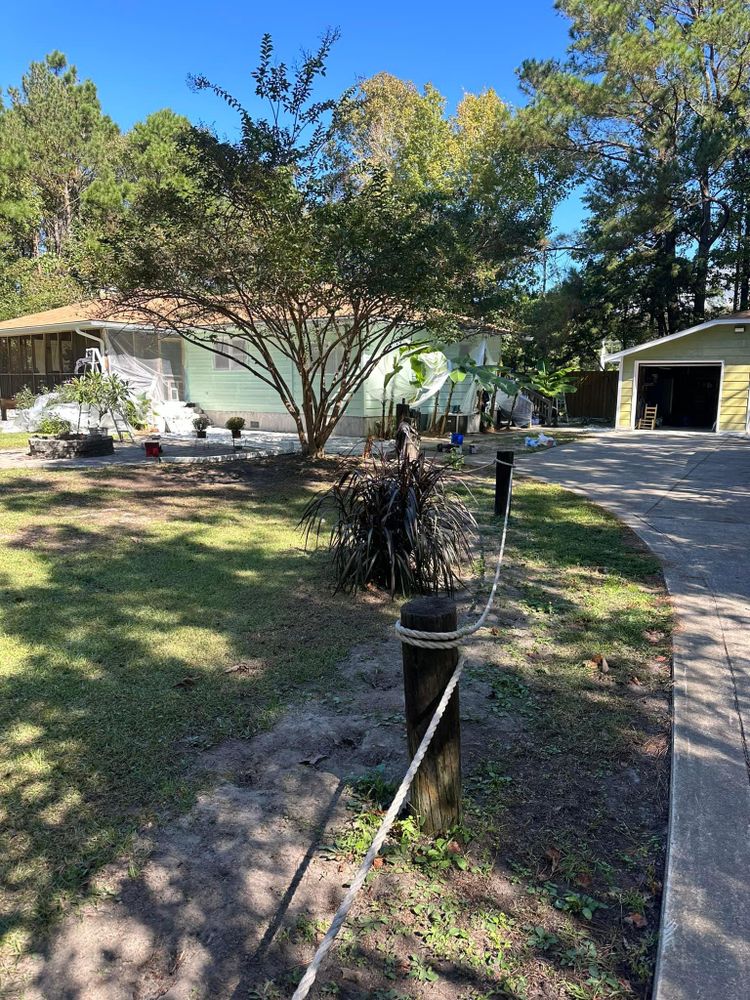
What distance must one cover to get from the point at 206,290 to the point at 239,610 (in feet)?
21.8

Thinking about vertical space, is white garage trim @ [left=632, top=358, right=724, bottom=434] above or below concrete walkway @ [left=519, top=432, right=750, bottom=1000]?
above

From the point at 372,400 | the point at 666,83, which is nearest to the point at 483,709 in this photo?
the point at 372,400

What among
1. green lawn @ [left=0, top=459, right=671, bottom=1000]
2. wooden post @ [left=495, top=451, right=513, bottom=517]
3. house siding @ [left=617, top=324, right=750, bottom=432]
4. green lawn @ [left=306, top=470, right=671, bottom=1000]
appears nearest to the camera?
green lawn @ [left=306, top=470, right=671, bottom=1000]

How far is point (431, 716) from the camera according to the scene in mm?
2373

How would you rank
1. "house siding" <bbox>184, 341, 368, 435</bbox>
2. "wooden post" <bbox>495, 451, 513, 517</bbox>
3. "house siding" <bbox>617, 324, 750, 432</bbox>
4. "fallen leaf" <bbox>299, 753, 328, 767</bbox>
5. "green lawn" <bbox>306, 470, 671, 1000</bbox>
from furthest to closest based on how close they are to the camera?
1. "house siding" <bbox>617, 324, 750, 432</bbox>
2. "house siding" <bbox>184, 341, 368, 435</bbox>
3. "wooden post" <bbox>495, 451, 513, 517</bbox>
4. "fallen leaf" <bbox>299, 753, 328, 767</bbox>
5. "green lawn" <bbox>306, 470, 671, 1000</bbox>

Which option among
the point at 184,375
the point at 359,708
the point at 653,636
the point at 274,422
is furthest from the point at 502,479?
the point at 184,375

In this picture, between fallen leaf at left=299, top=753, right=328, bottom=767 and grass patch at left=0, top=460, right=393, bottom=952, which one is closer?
grass patch at left=0, top=460, right=393, bottom=952

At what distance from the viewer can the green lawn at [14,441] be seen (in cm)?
1390

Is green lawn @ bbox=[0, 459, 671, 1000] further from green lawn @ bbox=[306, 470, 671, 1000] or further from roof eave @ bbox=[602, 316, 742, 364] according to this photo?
roof eave @ bbox=[602, 316, 742, 364]

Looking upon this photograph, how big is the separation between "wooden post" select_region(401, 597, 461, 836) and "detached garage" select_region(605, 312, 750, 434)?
2053 cm

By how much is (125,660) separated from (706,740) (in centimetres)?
307

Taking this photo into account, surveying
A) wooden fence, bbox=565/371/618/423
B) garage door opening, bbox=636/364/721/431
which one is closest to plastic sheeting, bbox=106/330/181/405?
wooden fence, bbox=565/371/618/423

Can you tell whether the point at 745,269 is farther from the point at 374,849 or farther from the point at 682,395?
the point at 374,849

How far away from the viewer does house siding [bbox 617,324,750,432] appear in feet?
65.0
